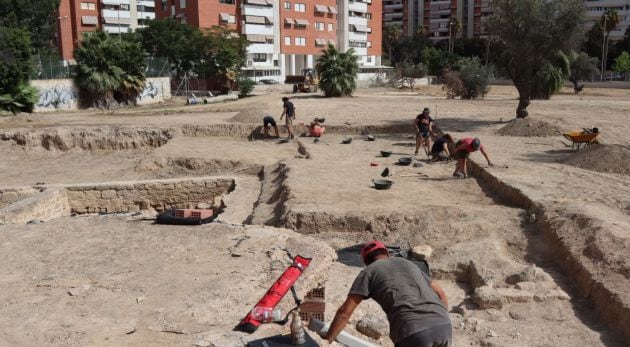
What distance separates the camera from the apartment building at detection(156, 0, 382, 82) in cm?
5872

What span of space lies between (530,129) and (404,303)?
19109 millimetres

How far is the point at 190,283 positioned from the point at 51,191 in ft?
28.6

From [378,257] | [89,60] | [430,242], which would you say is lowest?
[430,242]

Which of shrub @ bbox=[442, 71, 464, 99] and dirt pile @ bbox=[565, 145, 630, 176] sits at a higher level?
shrub @ bbox=[442, 71, 464, 99]

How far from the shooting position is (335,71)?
1593 inches

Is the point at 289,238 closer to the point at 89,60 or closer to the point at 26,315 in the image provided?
the point at 26,315

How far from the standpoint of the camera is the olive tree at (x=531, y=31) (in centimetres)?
2212

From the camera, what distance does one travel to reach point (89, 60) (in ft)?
120

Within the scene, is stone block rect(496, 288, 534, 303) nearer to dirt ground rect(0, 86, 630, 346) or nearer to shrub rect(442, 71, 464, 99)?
dirt ground rect(0, 86, 630, 346)

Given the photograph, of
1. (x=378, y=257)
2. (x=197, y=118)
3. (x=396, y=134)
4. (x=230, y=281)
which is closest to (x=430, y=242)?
(x=230, y=281)

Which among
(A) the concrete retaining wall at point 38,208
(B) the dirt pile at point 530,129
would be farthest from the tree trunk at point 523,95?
(A) the concrete retaining wall at point 38,208

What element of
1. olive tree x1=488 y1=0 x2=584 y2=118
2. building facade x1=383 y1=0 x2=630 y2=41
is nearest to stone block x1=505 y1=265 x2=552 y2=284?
olive tree x1=488 y1=0 x2=584 y2=118

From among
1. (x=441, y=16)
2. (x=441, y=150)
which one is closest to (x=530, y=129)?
(x=441, y=150)

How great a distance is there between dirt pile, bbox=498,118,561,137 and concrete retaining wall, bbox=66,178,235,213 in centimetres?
1227
